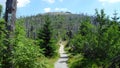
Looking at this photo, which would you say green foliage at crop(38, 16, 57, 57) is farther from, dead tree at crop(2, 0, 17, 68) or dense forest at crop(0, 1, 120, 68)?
dead tree at crop(2, 0, 17, 68)

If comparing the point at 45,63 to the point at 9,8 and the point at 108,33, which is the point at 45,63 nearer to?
the point at 9,8

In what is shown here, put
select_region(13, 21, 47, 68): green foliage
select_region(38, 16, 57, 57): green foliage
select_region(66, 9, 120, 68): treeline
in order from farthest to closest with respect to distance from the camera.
→ 1. select_region(38, 16, 57, 57): green foliage
2. select_region(66, 9, 120, 68): treeline
3. select_region(13, 21, 47, 68): green foliage

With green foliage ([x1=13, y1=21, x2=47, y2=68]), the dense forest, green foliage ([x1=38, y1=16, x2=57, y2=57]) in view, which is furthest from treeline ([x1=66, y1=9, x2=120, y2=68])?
green foliage ([x1=38, y1=16, x2=57, y2=57])

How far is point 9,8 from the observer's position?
10.2m

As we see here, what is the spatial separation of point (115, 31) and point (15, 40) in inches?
607

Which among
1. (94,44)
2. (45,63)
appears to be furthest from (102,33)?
(45,63)

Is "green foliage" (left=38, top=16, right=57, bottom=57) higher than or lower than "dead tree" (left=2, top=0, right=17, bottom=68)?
lower

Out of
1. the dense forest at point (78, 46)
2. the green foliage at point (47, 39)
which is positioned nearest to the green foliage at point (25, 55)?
the dense forest at point (78, 46)

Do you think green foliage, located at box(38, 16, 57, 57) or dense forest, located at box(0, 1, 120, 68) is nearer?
dense forest, located at box(0, 1, 120, 68)

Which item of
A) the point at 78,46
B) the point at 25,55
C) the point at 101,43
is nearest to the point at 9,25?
the point at 25,55

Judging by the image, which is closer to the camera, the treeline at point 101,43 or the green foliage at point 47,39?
the treeline at point 101,43

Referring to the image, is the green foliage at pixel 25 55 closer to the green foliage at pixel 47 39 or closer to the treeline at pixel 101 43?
the treeline at pixel 101 43

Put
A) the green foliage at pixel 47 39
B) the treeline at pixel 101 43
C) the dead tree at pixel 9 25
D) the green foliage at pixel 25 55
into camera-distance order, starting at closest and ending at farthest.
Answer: the green foliage at pixel 25 55 < the dead tree at pixel 9 25 < the treeline at pixel 101 43 < the green foliage at pixel 47 39

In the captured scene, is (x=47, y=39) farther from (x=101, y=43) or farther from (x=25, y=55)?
(x=25, y=55)
